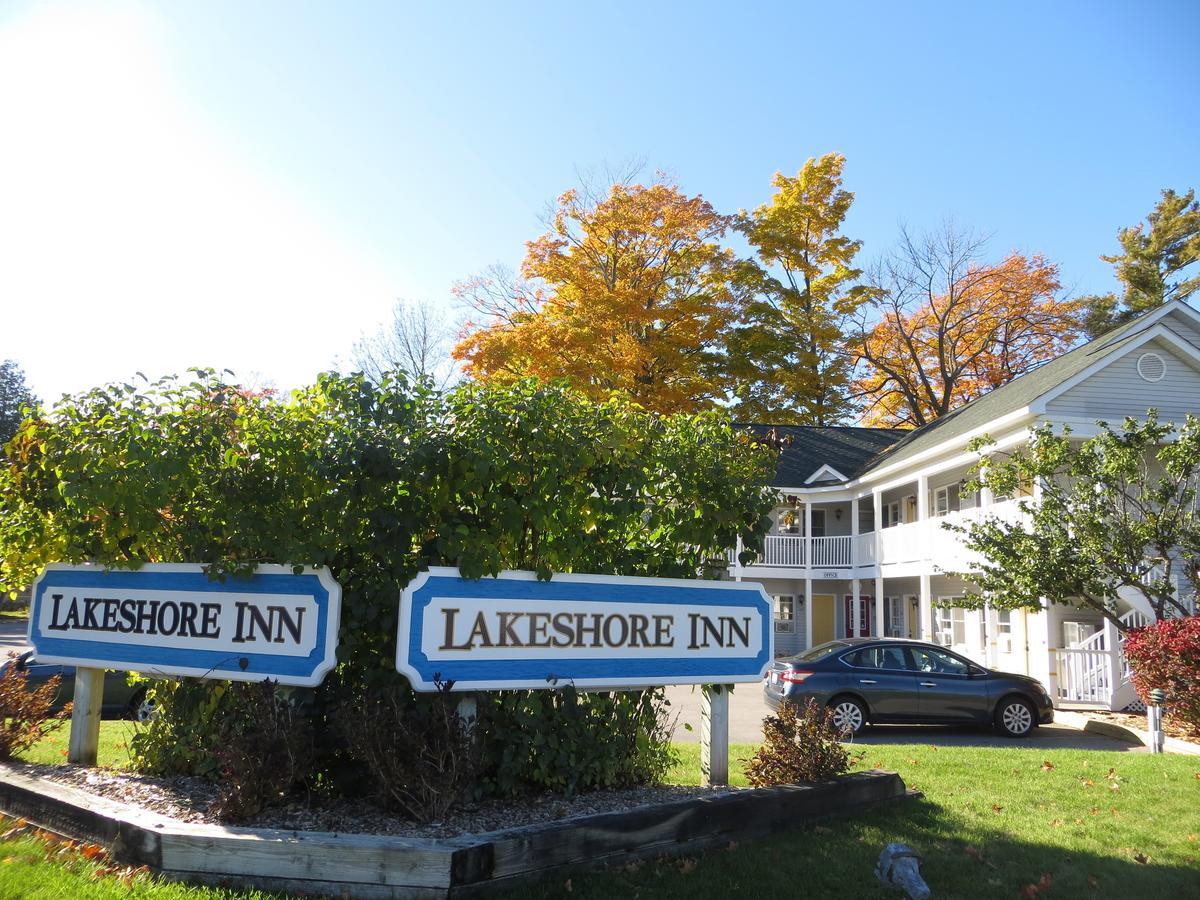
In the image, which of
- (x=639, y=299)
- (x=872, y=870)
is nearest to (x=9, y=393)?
(x=639, y=299)

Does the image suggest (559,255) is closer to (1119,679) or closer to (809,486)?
(809,486)

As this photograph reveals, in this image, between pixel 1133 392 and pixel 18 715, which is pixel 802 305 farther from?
pixel 18 715

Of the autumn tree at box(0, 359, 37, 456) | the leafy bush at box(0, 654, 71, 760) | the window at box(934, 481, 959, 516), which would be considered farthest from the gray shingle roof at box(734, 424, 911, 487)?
the autumn tree at box(0, 359, 37, 456)

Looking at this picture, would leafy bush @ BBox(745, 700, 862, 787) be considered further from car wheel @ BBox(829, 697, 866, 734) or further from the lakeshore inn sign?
car wheel @ BBox(829, 697, 866, 734)

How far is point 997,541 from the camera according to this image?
47.4 feet

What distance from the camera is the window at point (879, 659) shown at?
13.2 meters

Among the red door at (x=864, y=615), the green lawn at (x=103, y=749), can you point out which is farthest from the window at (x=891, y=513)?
the green lawn at (x=103, y=749)

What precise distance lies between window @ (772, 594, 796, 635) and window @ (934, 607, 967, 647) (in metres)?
5.42

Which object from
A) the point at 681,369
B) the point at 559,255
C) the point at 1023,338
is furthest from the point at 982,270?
the point at 559,255

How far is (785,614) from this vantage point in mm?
29750

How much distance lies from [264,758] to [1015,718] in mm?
11649

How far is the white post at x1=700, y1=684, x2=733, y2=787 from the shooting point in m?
6.07

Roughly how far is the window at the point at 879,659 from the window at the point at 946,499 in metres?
11.7

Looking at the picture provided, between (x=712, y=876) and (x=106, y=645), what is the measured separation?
4.11 m
